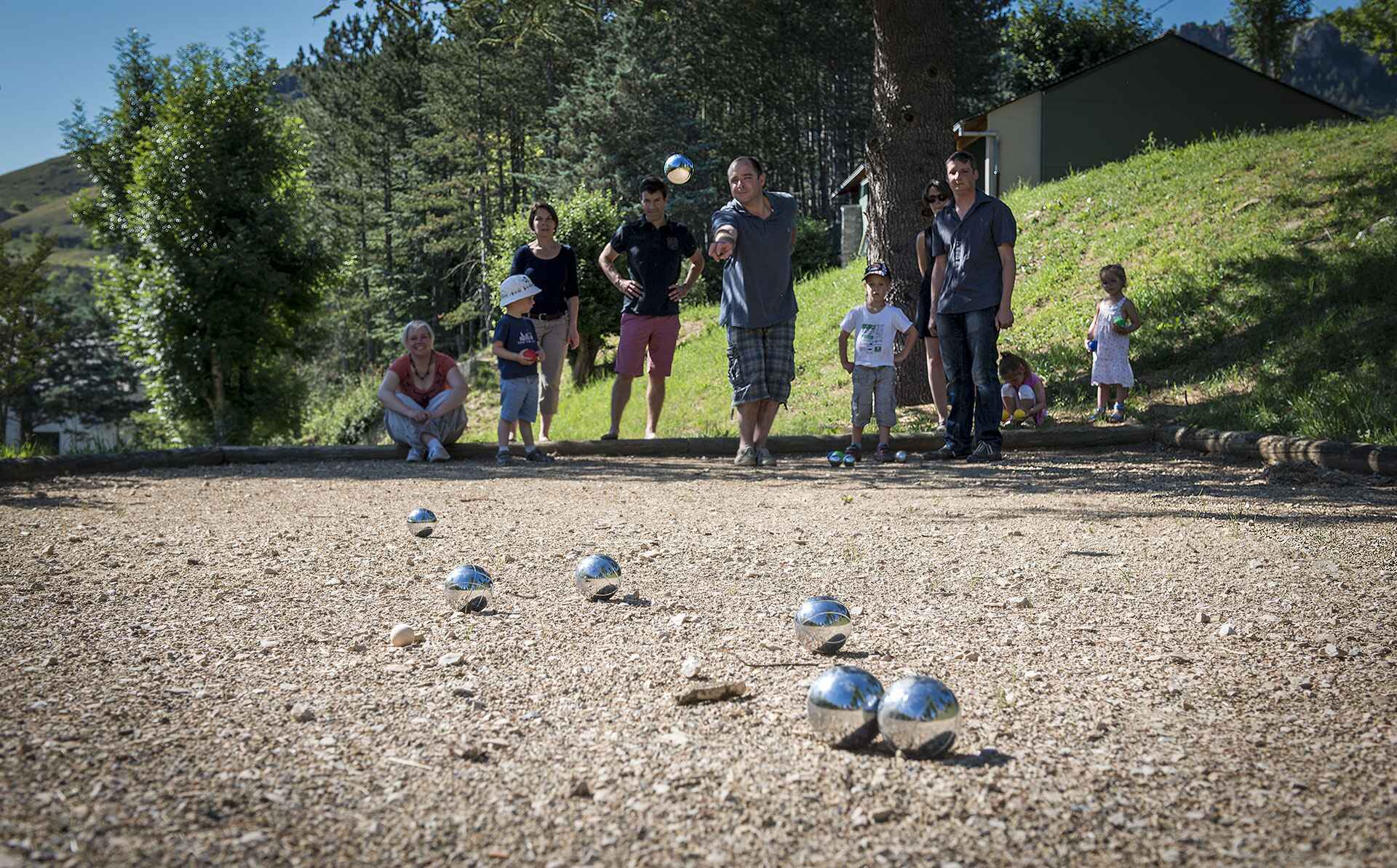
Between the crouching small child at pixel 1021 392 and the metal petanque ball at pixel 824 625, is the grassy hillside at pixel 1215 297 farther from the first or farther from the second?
the metal petanque ball at pixel 824 625

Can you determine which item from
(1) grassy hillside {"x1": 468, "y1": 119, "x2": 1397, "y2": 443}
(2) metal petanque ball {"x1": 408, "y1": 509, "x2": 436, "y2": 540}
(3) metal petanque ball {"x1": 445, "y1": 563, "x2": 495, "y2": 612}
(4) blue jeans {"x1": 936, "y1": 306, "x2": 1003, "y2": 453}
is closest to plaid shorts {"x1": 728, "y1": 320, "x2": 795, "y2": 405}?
(4) blue jeans {"x1": 936, "y1": 306, "x2": 1003, "y2": 453}

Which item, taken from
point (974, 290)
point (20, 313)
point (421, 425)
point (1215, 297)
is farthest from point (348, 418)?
point (974, 290)

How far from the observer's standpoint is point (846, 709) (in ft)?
8.52

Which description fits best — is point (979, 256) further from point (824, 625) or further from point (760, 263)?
point (824, 625)

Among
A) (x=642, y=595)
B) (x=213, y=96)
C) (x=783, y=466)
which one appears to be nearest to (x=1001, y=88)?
(x=213, y=96)

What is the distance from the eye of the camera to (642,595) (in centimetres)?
433

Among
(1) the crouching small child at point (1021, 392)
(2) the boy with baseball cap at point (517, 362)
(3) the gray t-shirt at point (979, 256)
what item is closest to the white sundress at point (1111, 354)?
(1) the crouching small child at point (1021, 392)

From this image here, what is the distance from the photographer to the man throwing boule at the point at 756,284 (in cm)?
816

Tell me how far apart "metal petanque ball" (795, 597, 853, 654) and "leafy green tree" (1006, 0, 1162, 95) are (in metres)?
44.9

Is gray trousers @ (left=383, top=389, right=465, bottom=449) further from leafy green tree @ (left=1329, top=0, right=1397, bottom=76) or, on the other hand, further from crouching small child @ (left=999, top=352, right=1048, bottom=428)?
leafy green tree @ (left=1329, top=0, right=1397, bottom=76)

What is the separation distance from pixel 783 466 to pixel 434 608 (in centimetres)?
508

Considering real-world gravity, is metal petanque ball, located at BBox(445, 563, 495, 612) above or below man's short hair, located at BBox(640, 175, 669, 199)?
below

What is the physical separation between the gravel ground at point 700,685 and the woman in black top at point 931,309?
323cm

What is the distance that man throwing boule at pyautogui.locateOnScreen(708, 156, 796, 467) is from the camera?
8.16 metres
